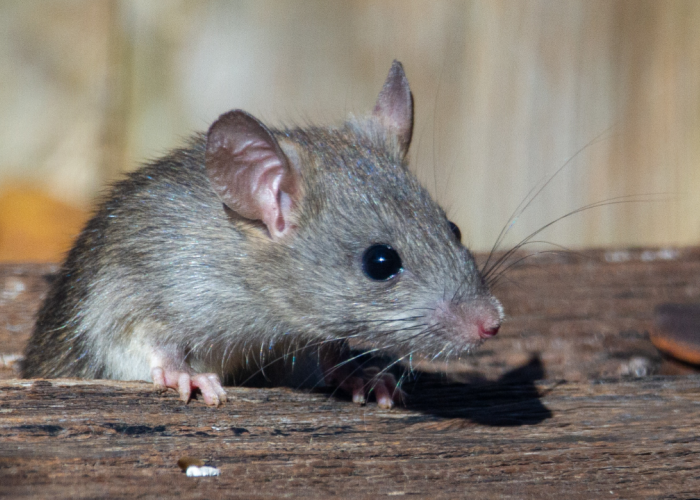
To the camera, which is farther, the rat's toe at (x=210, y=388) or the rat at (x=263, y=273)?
the rat at (x=263, y=273)

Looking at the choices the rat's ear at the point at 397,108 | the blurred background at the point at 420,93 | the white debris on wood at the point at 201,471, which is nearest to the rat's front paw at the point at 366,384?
the white debris on wood at the point at 201,471

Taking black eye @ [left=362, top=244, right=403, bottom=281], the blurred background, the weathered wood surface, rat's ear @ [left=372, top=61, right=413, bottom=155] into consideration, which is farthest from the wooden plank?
the blurred background

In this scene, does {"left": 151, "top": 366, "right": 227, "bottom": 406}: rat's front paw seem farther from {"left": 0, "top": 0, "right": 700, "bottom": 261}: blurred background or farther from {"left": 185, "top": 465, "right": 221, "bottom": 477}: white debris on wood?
{"left": 0, "top": 0, "right": 700, "bottom": 261}: blurred background

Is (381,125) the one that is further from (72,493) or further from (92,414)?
(72,493)

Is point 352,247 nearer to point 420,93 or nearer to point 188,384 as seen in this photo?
point 188,384

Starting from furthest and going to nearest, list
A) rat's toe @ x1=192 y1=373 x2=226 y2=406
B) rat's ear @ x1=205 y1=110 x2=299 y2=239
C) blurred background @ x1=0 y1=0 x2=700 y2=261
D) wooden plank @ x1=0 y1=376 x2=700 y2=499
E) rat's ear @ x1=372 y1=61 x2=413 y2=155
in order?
blurred background @ x1=0 y1=0 x2=700 y2=261 → rat's ear @ x1=372 y1=61 x2=413 y2=155 → rat's ear @ x1=205 y1=110 x2=299 y2=239 → rat's toe @ x1=192 y1=373 x2=226 y2=406 → wooden plank @ x1=0 y1=376 x2=700 y2=499

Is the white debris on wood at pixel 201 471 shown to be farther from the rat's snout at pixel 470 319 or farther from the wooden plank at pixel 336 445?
the rat's snout at pixel 470 319
